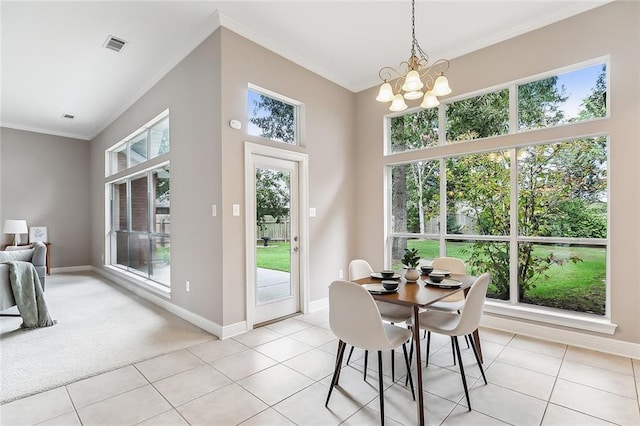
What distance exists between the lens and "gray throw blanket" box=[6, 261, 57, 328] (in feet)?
A: 11.2

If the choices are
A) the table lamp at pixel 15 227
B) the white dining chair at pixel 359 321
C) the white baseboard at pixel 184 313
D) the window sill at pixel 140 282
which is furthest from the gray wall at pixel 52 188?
the white dining chair at pixel 359 321

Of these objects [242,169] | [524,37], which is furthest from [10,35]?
[524,37]

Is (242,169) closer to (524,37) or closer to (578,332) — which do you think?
(524,37)

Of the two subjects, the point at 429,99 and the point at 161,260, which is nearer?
the point at 429,99

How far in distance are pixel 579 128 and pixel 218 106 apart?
3.61 meters

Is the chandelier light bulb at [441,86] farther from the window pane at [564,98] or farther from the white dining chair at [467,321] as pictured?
the window pane at [564,98]

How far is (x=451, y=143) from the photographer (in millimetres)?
3879

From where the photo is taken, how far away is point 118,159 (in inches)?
259

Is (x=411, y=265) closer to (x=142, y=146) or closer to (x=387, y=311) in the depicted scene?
(x=387, y=311)

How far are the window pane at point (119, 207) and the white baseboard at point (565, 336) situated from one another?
21.0 ft

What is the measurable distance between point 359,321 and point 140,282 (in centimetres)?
436

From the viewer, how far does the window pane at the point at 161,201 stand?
178 inches

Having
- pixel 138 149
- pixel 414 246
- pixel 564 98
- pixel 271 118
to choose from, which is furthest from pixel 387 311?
pixel 138 149

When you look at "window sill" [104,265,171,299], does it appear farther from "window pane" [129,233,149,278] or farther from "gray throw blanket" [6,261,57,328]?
"gray throw blanket" [6,261,57,328]
